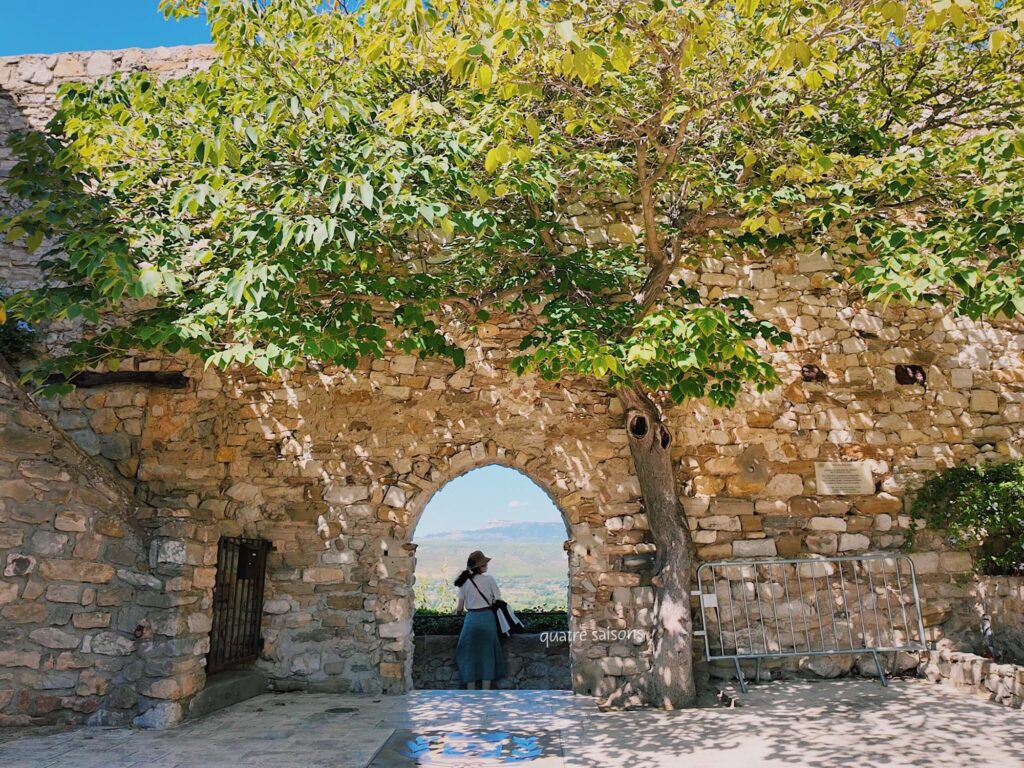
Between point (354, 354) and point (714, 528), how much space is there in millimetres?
3164

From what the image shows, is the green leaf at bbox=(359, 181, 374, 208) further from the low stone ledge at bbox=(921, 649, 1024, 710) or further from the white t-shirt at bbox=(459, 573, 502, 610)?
the low stone ledge at bbox=(921, 649, 1024, 710)

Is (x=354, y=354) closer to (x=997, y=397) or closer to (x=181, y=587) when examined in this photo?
(x=181, y=587)

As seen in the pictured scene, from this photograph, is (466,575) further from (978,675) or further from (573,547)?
(978,675)

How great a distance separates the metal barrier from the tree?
0.53 meters

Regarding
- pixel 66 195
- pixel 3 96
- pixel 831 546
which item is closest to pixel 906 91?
pixel 831 546

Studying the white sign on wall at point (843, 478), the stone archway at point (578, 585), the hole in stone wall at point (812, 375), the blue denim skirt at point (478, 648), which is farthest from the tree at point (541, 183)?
the blue denim skirt at point (478, 648)

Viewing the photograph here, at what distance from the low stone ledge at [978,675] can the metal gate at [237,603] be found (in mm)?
5173

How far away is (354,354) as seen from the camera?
456 centimetres

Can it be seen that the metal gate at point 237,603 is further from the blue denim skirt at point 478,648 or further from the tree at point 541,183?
the blue denim skirt at point 478,648

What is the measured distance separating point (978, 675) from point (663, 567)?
2231 millimetres

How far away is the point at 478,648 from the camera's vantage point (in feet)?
21.5

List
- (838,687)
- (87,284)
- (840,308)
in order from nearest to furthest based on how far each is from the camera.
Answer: (87,284) < (838,687) < (840,308)

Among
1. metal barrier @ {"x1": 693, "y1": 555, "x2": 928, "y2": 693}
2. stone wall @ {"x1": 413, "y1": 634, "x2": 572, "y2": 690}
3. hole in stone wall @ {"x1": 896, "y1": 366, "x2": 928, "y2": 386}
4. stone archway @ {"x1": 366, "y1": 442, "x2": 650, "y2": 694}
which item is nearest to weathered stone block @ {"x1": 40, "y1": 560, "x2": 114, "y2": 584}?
stone archway @ {"x1": 366, "y1": 442, "x2": 650, "y2": 694}

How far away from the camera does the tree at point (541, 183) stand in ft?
12.4
